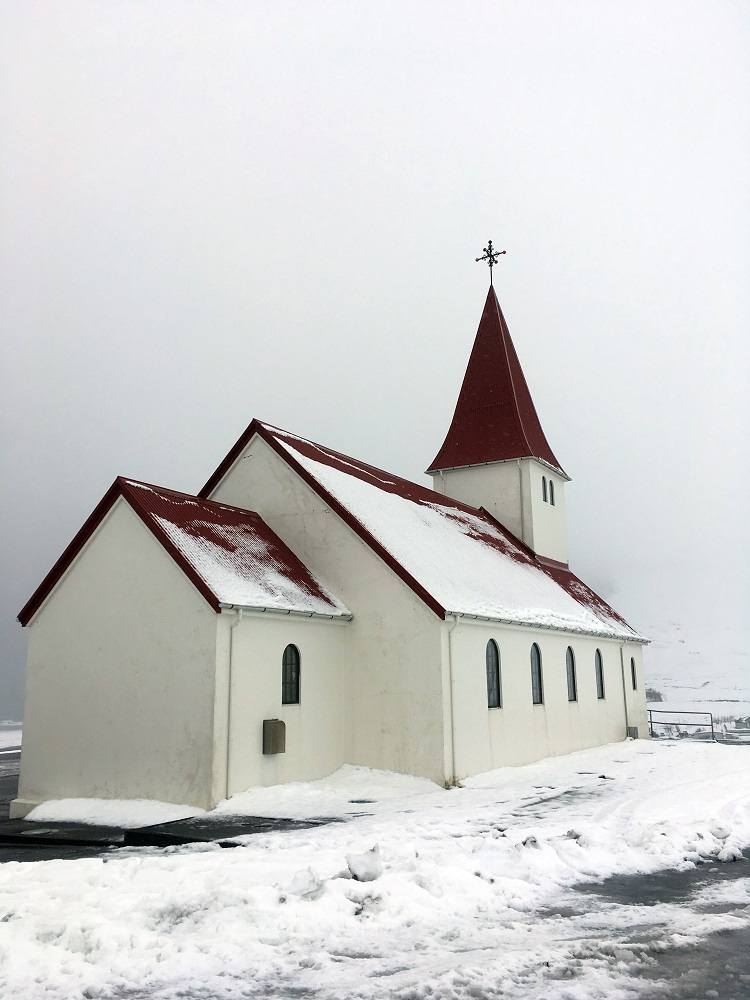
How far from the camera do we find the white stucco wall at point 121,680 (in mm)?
15102

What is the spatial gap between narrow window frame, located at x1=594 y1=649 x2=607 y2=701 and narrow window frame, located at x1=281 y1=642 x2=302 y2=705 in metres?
13.1

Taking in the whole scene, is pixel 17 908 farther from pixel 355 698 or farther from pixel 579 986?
pixel 355 698

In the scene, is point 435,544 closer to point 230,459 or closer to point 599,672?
point 230,459

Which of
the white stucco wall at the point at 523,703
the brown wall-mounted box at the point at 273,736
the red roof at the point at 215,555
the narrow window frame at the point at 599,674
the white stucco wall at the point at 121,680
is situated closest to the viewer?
the white stucco wall at the point at 121,680

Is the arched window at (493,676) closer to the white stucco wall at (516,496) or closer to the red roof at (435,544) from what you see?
the red roof at (435,544)

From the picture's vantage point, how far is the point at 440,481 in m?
33.5

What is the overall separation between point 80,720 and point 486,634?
888 cm

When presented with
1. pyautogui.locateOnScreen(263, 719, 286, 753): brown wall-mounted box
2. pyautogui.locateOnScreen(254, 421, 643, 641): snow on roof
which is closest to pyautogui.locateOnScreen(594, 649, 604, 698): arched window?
pyautogui.locateOnScreen(254, 421, 643, 641): snow on roof

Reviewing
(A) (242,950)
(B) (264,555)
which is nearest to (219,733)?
(B) (264,555)

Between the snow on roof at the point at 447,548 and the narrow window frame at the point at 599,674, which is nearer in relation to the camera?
the snow on roof at the point at 447,548

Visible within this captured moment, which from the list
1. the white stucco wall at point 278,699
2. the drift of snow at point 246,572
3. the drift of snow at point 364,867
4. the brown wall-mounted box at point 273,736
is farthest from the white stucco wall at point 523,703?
the drift of snow at point 364,867

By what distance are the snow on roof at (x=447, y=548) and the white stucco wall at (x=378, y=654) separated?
51 cm

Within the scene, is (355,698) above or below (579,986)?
above

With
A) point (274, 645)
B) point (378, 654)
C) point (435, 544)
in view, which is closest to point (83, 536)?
Result: point (274, 645)
